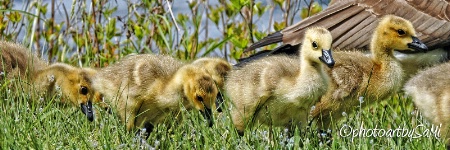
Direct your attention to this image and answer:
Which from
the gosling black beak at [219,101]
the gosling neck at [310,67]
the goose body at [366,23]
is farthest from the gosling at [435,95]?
the goose body at [366,23]

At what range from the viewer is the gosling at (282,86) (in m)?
4.88

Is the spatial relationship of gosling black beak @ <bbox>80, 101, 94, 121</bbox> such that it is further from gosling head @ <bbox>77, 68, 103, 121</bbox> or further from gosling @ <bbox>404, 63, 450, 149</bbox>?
gosling @ <bbox>404, 63, 450, 149</bbox>

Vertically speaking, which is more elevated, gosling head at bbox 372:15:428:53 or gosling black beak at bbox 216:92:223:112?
gosling head at bbox 372:15:428:53

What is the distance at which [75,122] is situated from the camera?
507 cm

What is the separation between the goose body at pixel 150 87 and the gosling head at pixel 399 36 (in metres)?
0.94

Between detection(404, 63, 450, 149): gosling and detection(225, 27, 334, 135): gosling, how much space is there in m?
0.43

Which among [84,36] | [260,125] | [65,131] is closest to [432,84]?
[260,125]

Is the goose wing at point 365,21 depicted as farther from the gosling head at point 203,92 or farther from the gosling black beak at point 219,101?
the gosling head at point 203,92

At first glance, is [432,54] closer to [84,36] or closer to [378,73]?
[378,73]

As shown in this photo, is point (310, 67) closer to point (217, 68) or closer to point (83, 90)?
point (217, 68)

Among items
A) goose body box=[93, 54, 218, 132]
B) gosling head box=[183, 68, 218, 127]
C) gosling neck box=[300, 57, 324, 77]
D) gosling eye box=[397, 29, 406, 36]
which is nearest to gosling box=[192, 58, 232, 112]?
goose body box=[93, 54, 218, 132]

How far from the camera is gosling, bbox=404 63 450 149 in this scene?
4.53 meters

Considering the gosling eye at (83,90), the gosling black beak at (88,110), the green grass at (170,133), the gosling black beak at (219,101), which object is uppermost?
the gosling eye at (83,90)

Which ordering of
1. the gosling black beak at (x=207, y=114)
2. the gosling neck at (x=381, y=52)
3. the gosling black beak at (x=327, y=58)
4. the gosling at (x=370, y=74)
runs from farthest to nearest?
the gosling neck at (x=381, y=52), the gosling at (x=370, y=74), the gosling black beak at (x=207, y=114), the gosling black beak at (x=327, y=58)
